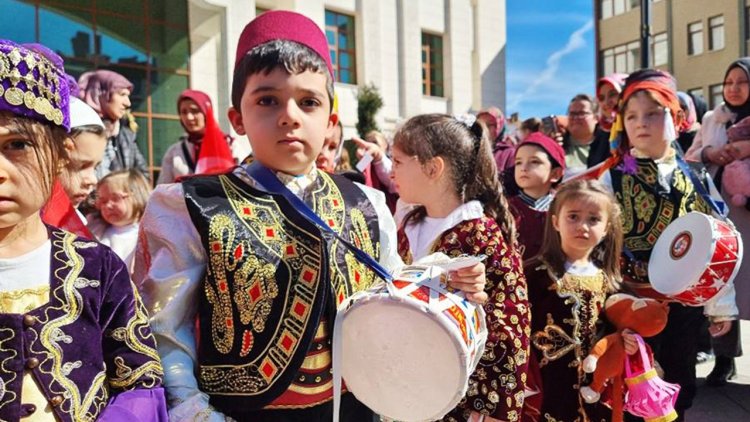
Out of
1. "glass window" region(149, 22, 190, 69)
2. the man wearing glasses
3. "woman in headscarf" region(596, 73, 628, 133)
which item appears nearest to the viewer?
"woman in headscarf" region(596, 73, 628, 133)

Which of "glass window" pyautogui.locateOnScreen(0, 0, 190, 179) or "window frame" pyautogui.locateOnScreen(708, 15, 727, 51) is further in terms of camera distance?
"window frame" pyautogui.locateOnScreen(708, 15, 727, 51)

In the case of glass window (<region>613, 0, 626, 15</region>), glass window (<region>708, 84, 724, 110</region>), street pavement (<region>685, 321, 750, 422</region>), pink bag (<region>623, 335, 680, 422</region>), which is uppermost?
glass window (<region>613, 0, 626, 15</region>)

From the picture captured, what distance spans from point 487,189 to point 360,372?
128 centimetres

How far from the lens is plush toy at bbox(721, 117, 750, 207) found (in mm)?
4457

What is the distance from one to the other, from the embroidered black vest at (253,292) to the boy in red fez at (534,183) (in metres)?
2.67

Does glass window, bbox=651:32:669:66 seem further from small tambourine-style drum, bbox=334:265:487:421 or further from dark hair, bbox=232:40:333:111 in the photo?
small tambourine-style drum, bbox=334:265:487:421

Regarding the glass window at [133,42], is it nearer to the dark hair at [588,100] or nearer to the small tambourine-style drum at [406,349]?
the dark hair at [588,100]

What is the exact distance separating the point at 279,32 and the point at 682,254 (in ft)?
7.28

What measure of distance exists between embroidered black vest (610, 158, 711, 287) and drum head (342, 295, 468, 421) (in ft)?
7.44

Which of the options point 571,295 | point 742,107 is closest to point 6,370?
point 571,295

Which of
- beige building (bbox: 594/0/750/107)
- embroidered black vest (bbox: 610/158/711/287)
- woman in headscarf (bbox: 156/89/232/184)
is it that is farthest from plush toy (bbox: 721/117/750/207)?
beige building (bbox: 594/0/750/107)

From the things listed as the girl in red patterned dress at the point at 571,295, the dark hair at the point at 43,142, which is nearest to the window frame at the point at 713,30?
the girl in red patterned dress at the point at 571,295

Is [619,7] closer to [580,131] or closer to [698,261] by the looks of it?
[580,131]

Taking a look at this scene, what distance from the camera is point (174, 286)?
1.52 meters
